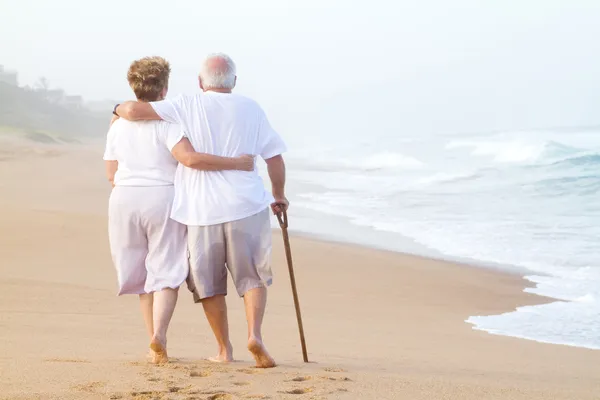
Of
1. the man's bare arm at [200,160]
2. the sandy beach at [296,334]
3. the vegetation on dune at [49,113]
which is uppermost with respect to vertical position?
the vegetation on dune at [49,113]

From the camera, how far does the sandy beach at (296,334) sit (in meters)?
4.11

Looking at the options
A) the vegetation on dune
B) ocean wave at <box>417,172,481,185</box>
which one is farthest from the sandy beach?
the vegetation on dune

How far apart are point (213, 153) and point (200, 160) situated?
105 mm

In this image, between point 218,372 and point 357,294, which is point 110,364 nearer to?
point 218,372

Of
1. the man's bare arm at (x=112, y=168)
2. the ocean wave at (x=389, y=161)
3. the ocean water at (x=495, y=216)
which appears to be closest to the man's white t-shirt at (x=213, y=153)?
the man's bare arm at (x=112, y=168)

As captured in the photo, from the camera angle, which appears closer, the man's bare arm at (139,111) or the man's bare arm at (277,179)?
the man's bare arm at (139,111)

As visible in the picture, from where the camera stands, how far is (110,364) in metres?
4.48

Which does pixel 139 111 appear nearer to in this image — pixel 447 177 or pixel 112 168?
pixel 112 168

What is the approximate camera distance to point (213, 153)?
4.57 meters

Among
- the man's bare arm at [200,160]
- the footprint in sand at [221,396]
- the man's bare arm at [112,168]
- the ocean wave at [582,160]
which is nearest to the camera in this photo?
Result: the footprint in sand at [221,396]

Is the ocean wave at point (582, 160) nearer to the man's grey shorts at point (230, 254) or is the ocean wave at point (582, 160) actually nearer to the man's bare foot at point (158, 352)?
the man's grey shorts at point (230, 254)

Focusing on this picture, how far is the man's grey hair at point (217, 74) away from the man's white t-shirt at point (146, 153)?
30 centimetres

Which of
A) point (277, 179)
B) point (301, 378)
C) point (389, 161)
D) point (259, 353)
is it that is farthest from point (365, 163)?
point (301, 378)

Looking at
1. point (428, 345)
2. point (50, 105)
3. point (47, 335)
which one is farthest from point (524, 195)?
point (50, 105)
